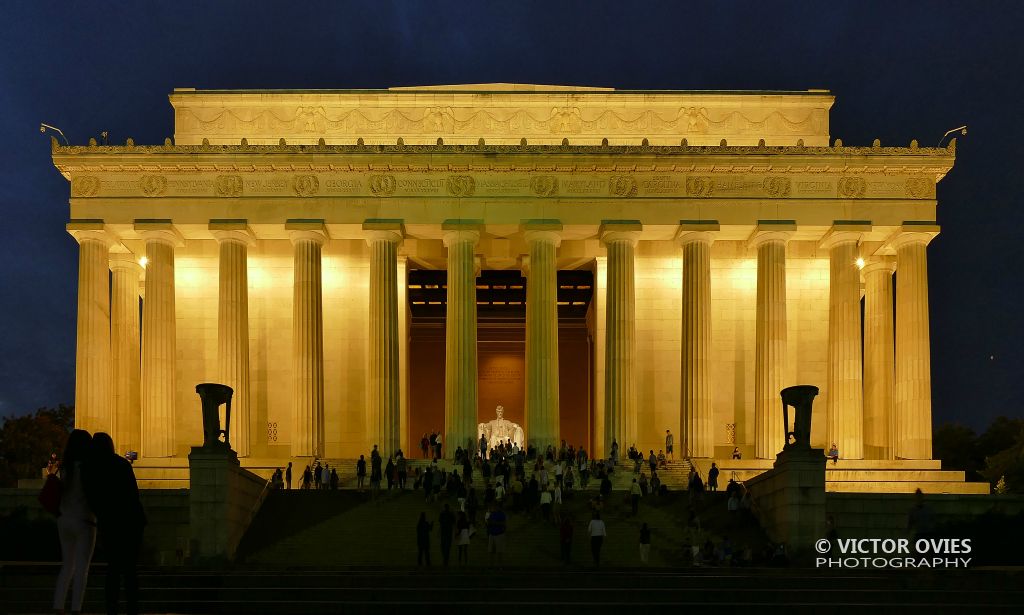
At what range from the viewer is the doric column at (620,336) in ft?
179

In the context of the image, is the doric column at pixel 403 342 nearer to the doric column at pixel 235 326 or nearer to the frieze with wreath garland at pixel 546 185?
the frieze with wreath garland at pixel 546 185

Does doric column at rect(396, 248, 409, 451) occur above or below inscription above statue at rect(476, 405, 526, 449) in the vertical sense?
above

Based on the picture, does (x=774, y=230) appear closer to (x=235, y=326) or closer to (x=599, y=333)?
(x=599, y=333)

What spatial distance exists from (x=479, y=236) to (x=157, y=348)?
1529 cm

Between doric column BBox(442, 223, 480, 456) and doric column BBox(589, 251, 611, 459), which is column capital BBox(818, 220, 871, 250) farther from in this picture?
doric column BBox(442, 223, 480, 456)

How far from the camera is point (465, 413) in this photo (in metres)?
54.8

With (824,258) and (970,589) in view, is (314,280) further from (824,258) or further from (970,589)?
(970,589)

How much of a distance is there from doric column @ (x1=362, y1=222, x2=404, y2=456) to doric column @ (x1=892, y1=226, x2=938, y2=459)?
2259 cm

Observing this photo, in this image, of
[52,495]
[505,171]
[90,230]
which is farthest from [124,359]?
[52,495]

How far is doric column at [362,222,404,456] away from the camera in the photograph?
178ft

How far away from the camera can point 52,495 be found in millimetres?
14586

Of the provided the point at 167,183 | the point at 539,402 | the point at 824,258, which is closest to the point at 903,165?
the point at 824,258

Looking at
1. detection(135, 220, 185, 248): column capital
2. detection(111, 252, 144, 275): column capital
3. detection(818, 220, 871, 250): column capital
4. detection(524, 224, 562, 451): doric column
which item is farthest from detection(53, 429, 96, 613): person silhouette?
detection(111, 252, 144, 275): column capital

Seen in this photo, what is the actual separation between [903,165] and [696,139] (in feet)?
31.6
